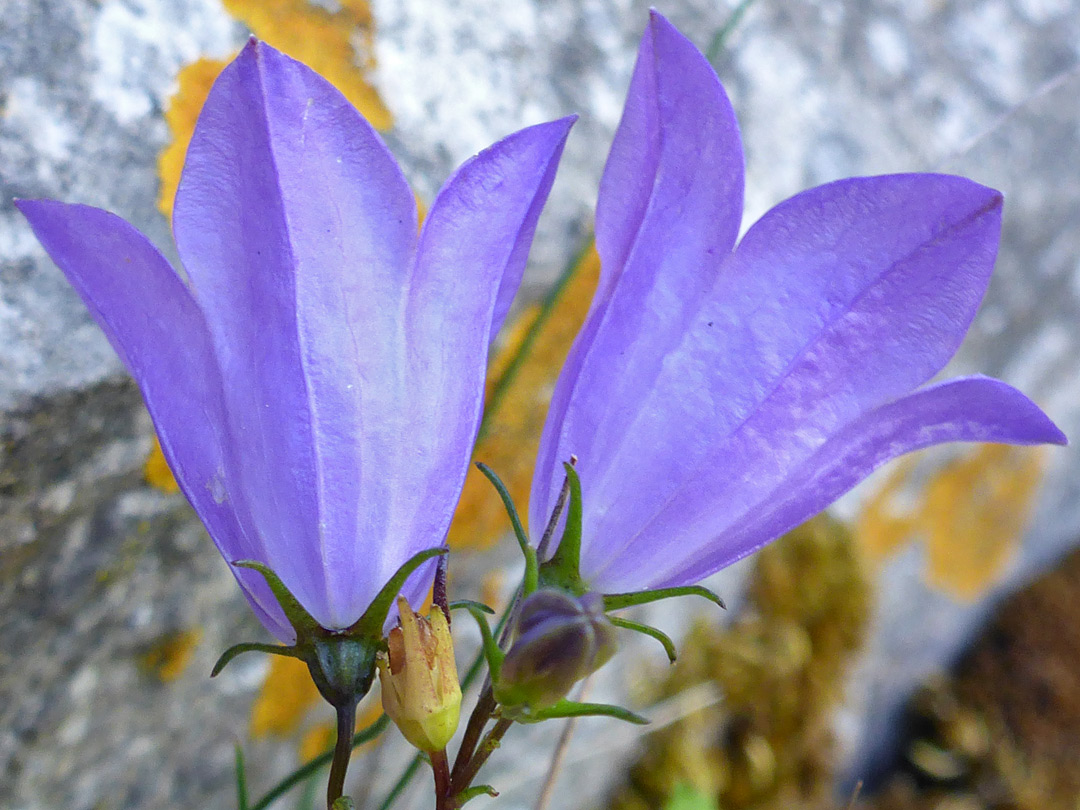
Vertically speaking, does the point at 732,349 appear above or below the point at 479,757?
above

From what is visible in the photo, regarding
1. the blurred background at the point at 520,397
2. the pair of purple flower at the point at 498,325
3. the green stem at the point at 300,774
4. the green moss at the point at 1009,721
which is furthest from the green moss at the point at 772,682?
the pair of purple flower at the point at 498,325

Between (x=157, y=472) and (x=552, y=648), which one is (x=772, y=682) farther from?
(x=552, y=648)

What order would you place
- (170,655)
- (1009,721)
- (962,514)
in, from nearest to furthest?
(170,655), (962,514), (1009,721)

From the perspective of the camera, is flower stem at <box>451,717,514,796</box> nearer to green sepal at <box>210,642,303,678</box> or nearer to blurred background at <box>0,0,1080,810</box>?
green sepal at <box>210,642,303,678</box>

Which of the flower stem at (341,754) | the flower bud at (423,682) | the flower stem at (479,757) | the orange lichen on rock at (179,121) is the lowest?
the flower stem at (341,754)

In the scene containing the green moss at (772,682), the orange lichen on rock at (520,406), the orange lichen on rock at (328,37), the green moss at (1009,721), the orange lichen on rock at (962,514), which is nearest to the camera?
the orange lichen on rock at (328,37)

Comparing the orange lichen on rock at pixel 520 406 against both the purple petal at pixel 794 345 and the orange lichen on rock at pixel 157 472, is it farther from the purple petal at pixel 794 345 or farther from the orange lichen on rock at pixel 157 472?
the purple petal at pixel 794 345

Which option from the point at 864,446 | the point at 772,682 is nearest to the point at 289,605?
the point at 864,446

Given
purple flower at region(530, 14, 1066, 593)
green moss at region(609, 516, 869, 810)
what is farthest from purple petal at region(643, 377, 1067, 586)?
green moss at region(609, 516, 869, 810)
